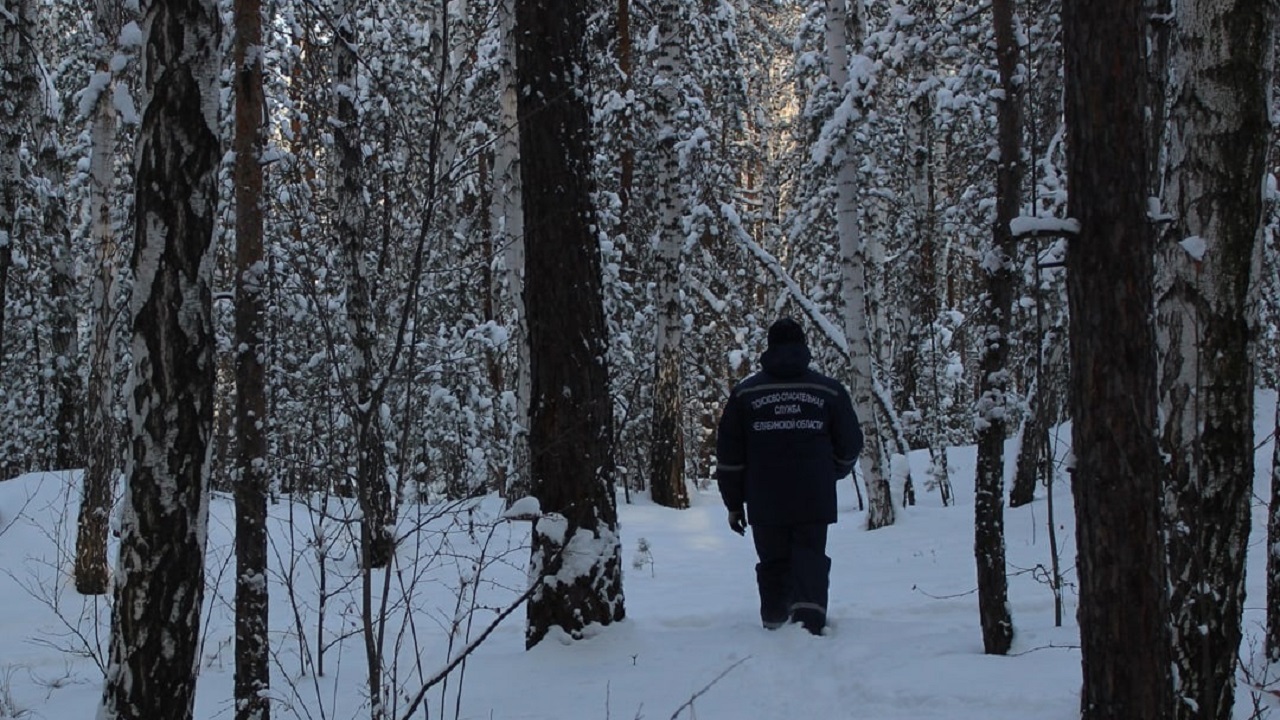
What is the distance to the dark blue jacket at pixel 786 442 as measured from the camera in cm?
625

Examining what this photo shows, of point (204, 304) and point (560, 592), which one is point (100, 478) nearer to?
point (560, 592)

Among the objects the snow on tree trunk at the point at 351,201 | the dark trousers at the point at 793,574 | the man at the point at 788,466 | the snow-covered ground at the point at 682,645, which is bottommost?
the snow-covered ground at the point at 682,645

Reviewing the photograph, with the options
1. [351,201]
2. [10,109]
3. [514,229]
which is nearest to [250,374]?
[10,109]

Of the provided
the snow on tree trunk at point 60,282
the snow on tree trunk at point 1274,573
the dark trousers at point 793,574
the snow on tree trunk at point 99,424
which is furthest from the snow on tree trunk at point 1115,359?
the snow on tree trunk at point 60,282

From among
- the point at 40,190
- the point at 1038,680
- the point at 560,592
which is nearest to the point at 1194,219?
the point at 1038,680

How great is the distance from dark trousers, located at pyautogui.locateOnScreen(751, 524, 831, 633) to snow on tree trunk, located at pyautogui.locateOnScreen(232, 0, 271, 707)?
287 centimetres

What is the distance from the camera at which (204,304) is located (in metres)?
3.65

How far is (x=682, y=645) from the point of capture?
5.80 m

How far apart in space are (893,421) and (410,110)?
29.7 feet

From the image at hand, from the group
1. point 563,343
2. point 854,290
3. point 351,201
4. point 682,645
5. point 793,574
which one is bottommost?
point 682,645

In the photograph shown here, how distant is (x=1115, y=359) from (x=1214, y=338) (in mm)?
1137

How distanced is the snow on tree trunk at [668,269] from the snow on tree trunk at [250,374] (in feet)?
24.9

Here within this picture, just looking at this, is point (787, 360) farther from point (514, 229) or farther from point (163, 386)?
point (514, 229)

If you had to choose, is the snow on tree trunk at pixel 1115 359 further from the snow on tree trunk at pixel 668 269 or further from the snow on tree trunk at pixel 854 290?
the snow on tree trunk at pixel 668 269
